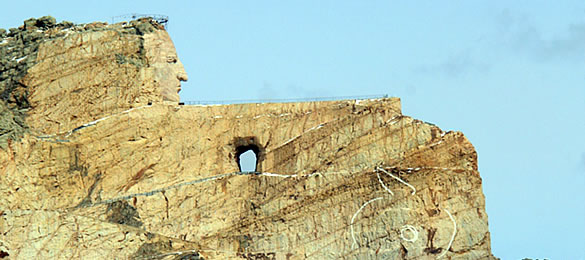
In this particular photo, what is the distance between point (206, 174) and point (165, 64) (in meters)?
4.42

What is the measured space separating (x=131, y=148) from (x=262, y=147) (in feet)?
13.9

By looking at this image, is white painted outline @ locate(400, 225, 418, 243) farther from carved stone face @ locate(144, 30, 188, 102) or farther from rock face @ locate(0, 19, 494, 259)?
carved stone face @ locate(144, 30, 188, 102)

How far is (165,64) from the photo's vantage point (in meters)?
82.2

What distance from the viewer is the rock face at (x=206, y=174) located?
7800 cm

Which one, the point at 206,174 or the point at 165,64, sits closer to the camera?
the point at 206,174

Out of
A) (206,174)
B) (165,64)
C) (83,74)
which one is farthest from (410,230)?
(83,74)

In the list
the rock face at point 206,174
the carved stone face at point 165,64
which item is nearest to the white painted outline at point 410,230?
the rock face at point 206,174

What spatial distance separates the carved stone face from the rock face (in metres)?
0.07

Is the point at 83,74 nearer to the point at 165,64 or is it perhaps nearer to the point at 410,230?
the point at 165,64

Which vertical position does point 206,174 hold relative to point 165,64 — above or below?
below

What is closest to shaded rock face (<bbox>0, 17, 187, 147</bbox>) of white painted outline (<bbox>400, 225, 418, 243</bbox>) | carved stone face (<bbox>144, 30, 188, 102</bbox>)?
carved stone face (<bbox>144, 30, 188, 102</bbox>)

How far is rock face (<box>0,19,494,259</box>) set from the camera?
7800cm

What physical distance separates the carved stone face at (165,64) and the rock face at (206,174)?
0.24 ft

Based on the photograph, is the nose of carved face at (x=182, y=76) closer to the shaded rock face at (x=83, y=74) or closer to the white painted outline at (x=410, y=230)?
the shaded rock face at (x=83, y=74)
